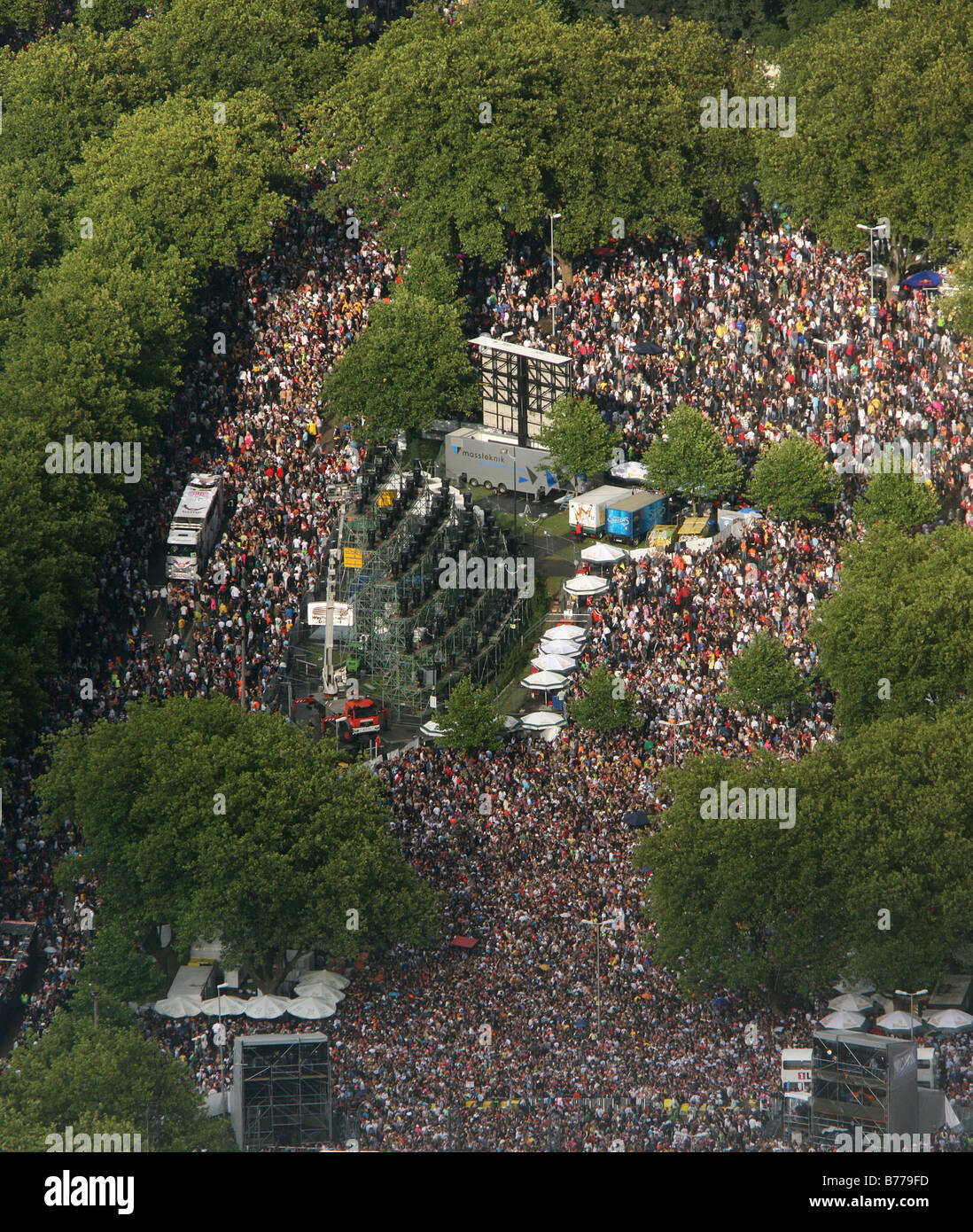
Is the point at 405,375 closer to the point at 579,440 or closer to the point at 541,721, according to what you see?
the point at 579,440

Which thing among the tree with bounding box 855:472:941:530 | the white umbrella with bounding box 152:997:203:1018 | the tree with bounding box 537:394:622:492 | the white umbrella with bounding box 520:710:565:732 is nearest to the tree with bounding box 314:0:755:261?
the tree with bounding box 537:394:622:492

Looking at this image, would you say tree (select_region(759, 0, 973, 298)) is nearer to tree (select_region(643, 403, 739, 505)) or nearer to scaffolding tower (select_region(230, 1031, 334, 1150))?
tree (select_region(643, 403, 739, 505))

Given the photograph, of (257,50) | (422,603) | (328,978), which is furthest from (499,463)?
(257,50)

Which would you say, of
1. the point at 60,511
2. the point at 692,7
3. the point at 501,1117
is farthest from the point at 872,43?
the point at 501,1117

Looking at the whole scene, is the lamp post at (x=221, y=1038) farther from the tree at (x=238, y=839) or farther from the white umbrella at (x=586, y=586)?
the white umbrella at (x=586, y=586)

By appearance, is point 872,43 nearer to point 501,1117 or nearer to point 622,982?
point 622,982

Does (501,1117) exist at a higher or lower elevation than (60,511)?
lower
